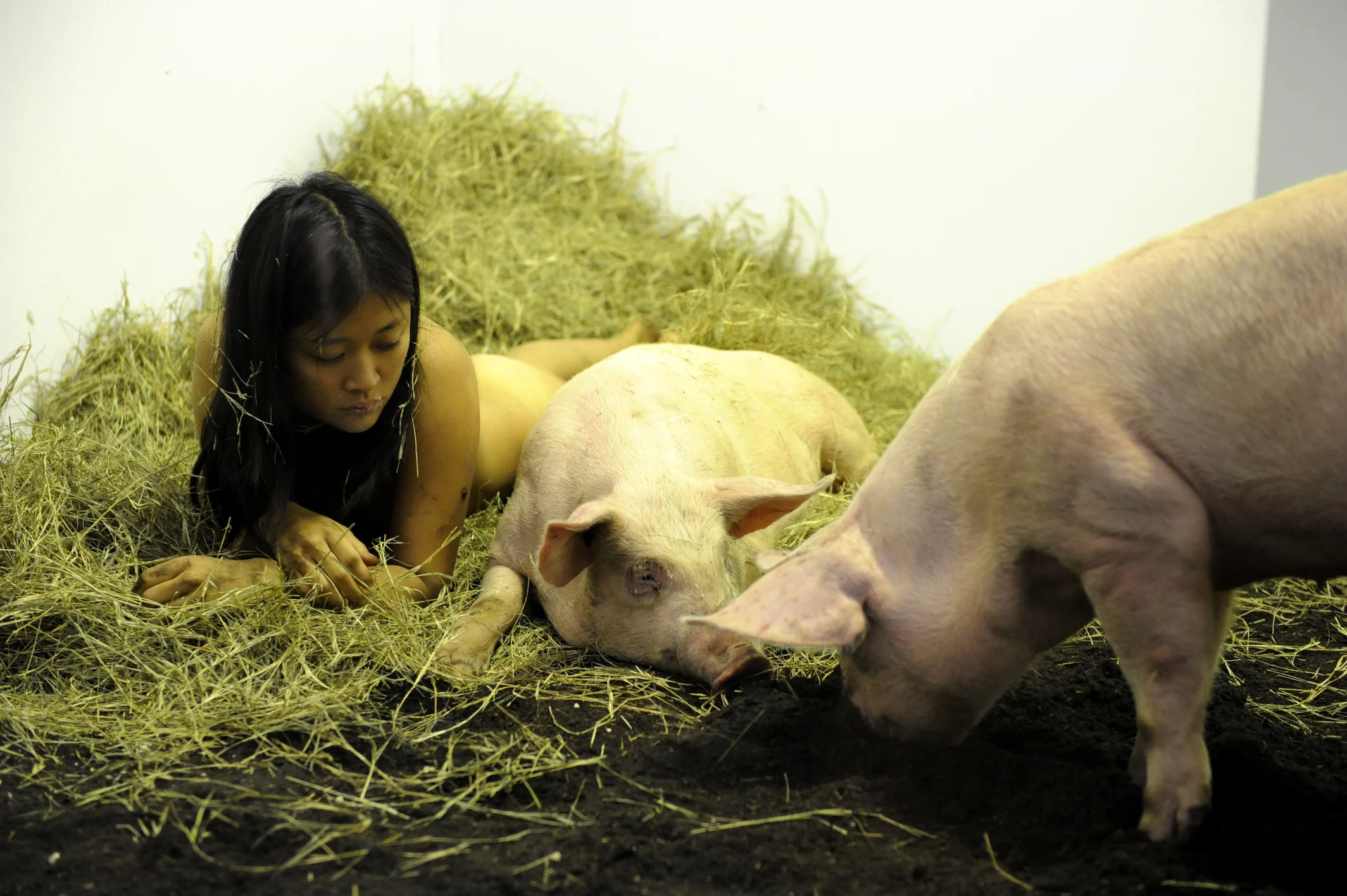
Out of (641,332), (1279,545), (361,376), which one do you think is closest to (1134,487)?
(1279,545)

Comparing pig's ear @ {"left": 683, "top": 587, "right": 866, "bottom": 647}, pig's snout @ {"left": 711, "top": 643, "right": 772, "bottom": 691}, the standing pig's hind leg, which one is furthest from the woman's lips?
the standing pig's hind leg

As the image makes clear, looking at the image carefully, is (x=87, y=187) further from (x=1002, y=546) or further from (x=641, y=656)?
(x=1002, y=546)

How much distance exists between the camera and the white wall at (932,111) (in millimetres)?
5320

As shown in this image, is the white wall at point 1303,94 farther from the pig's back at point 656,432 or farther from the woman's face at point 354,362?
the woman's face at point 354,362

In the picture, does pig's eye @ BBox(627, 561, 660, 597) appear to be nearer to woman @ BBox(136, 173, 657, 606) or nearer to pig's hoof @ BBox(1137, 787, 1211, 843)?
woman @ BBox(136, 173, 657, 606)

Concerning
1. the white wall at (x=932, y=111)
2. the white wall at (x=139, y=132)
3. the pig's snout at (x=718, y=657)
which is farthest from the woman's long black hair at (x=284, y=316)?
the white wall at (x=932, y=111)

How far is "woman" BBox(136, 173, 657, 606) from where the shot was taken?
3.14 m

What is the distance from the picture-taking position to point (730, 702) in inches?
116

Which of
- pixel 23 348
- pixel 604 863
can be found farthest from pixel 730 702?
pixel 23 348

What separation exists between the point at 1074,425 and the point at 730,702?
116 cm

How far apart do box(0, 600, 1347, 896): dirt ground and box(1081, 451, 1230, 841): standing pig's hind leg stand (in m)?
0.09

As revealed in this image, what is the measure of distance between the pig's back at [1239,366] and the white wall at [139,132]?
136 inches

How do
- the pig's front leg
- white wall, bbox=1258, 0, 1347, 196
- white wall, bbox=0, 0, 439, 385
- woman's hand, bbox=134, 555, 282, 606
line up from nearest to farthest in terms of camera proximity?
the pig's front leg < woman's hand, bbox=134, 555, 282, 606 < white wall, bbox=0, 0, 439, 385 < white wall, bbox=1258, 0, 1347, 196

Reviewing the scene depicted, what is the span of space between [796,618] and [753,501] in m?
0.95
